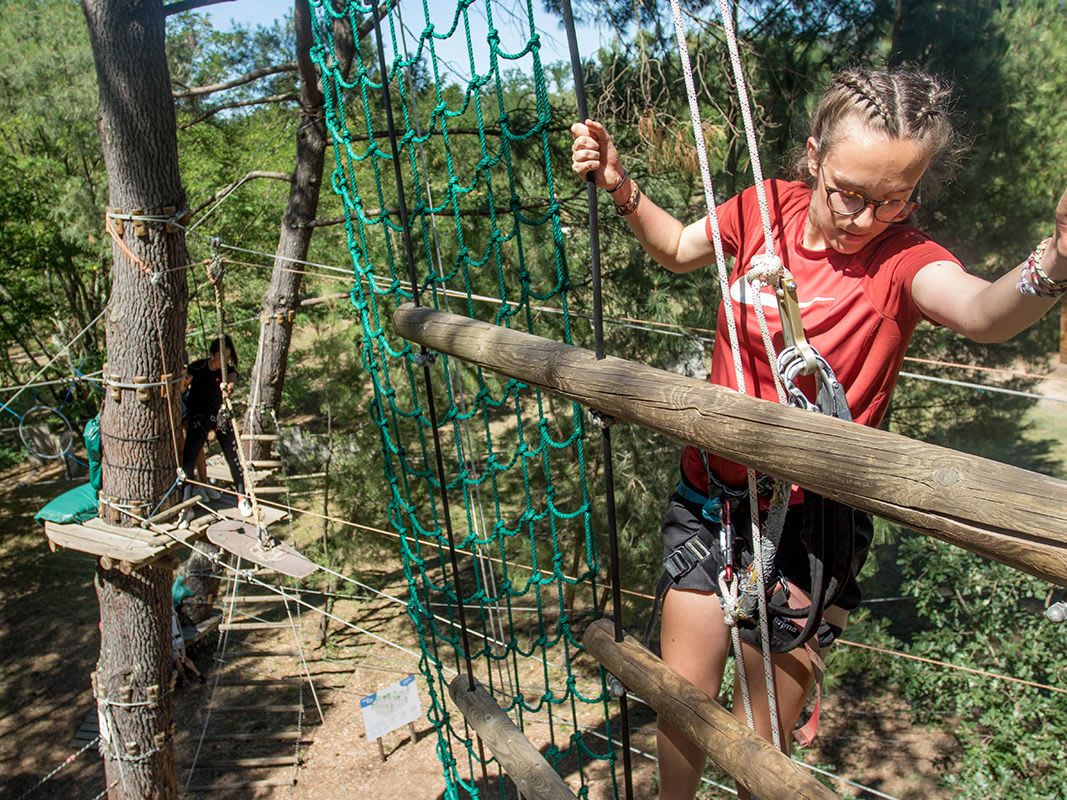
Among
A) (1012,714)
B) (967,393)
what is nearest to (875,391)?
(1012,714)

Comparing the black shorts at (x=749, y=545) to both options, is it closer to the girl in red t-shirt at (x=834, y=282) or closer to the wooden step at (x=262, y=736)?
the girl in red t-shirt at (x=834, y=282)

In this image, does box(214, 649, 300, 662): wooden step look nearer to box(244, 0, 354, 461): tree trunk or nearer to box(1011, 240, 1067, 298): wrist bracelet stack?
box(244, 0, 354, 461): tree trunk

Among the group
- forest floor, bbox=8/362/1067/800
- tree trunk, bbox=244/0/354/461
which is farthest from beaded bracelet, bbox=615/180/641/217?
forest floor, bbox=8/362/1067/800

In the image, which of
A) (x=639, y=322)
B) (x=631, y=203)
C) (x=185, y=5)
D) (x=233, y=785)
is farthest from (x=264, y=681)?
(x=631, y=203)

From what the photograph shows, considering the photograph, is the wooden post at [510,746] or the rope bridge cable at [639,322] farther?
the rope bridge cable at [639,322]

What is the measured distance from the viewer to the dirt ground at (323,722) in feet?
17.6

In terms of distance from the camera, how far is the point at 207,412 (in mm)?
4281

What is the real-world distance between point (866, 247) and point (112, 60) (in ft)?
11.1

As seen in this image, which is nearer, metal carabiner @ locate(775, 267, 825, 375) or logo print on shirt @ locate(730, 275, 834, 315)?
metal carabiner @ locate(775, 267, 825, 375)

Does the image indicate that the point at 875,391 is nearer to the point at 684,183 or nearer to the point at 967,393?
the point at 684,183

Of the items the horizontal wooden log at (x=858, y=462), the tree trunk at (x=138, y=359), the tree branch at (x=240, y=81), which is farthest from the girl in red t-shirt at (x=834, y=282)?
the tree branch at (x=240, y=81)

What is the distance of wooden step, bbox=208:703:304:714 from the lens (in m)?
5.84

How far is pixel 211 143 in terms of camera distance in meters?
9.55

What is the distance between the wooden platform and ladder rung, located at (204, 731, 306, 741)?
8.30 ft
